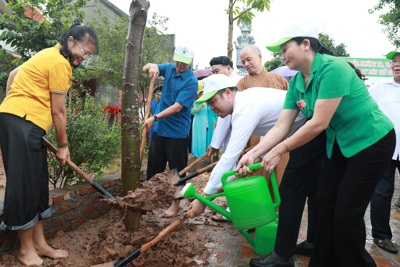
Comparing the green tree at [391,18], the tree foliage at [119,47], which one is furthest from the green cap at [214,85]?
the green tree at [391,18]

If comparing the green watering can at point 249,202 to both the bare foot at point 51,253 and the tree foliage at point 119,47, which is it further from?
the tree foliage at point 119,47

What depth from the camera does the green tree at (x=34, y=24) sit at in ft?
19.2

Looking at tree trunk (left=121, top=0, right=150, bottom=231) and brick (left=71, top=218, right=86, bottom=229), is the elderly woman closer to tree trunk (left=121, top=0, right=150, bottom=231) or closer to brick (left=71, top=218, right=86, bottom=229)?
tree trunk (left=121, top=0, right=150, bottom=231)

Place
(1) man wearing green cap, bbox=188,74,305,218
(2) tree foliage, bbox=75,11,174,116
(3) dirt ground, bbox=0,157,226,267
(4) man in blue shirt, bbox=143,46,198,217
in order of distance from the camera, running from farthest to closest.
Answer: (2) tree foliage, bbox=75,11,174,116, (4) man in blue shirt, bbox=143,46,198,217, (3) dirt ground, bbox=0,157,226,267, (1) man wearing green cap, bbox=188,74,305,218

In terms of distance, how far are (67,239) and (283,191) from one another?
1.92 meters

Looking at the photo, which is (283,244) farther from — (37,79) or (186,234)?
(37,79)

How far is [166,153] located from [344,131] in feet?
7.34

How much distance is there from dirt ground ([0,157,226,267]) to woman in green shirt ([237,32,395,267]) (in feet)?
3.24

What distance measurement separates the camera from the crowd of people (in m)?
2.19

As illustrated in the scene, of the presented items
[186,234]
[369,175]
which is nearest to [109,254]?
[186,234]

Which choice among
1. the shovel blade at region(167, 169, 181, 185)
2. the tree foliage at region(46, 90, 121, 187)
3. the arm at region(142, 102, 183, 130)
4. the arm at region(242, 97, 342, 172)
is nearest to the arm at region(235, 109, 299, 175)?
the arm at region(242, 97, 342, 172)

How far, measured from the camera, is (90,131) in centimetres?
387

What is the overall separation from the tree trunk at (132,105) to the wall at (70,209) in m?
0.52

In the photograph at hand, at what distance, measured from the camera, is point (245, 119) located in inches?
103
